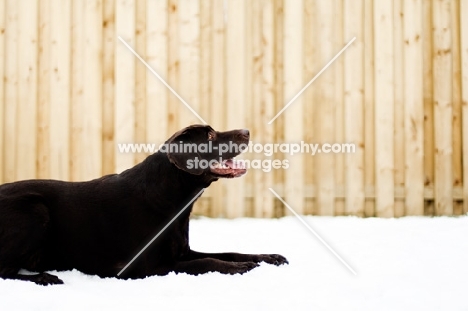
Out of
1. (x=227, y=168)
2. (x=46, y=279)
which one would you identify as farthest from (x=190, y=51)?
(x=46, y=279)

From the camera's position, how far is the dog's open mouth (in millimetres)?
3021

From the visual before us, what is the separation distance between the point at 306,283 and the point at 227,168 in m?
0.88

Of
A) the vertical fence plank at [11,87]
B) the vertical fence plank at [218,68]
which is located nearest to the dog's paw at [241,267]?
the vertical fence plank at [218,68]

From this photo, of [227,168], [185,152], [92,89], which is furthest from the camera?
[92,89]

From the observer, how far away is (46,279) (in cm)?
255

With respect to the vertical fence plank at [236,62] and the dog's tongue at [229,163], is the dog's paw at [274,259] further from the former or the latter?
the vertical fence plank at [236,62]

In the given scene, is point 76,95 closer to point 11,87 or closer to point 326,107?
point 11,87

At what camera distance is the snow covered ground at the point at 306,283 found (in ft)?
7.02

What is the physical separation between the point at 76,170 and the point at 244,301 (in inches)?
106

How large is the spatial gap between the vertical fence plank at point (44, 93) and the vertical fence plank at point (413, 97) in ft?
10.2

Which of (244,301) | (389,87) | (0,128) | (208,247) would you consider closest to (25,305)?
(244,301)

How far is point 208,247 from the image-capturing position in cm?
356

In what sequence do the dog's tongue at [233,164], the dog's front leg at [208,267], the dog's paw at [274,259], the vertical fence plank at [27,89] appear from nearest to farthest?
the dog's front leg at [208,267] < the dog's paw at [274,259] < the dog's tongue at [233,164] < the vertical fence plank at [27,89]

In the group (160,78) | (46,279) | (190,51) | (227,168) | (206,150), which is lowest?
(46,279)
